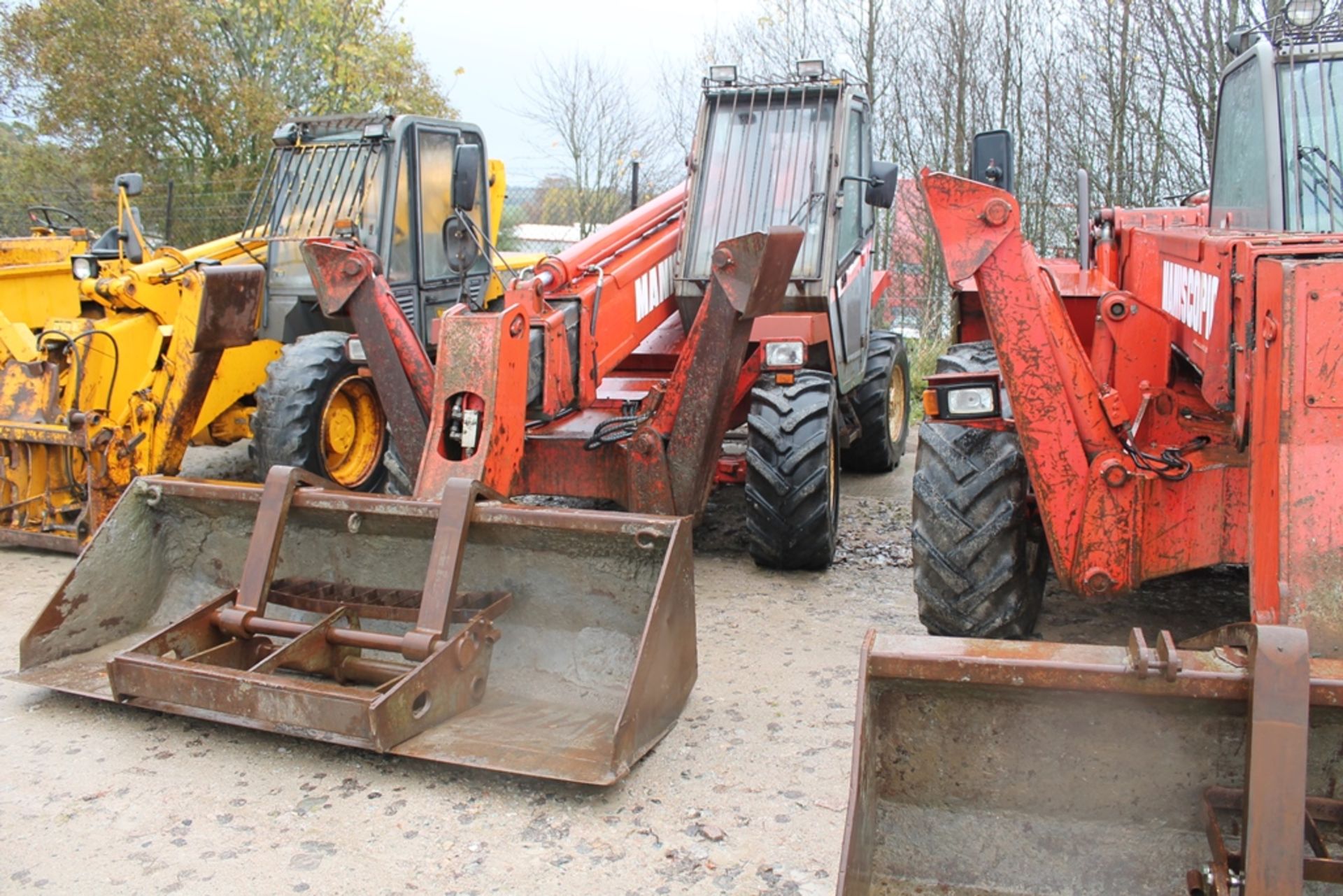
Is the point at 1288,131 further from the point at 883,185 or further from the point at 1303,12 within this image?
the point at 883,185

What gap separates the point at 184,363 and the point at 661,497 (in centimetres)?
258

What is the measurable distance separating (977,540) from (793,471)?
1.61 meters

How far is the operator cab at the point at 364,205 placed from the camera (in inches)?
302

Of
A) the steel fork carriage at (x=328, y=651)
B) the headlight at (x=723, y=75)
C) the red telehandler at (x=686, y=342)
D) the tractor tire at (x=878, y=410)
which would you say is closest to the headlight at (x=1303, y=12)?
the red telehandler at (x=686, y=342)

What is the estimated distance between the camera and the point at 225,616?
414 centimetres

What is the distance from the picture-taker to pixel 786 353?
19.4 ft

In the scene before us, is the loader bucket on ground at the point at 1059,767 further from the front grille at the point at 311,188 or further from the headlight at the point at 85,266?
the headlight at the point at 85,266

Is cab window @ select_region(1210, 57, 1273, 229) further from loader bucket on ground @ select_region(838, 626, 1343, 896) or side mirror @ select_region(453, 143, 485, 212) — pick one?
side mirror @ select_region(453, 143, 485, 212)

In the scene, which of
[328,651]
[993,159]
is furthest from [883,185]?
[328,651]

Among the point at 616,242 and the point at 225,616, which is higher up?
the point at 616,242

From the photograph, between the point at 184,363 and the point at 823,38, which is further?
the point at 823,38

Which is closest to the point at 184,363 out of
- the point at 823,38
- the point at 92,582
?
the point at 92,582

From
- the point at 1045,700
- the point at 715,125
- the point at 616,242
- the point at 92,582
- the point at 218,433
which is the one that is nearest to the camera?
the point at 1045,700

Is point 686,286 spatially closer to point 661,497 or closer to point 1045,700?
point 661,497
